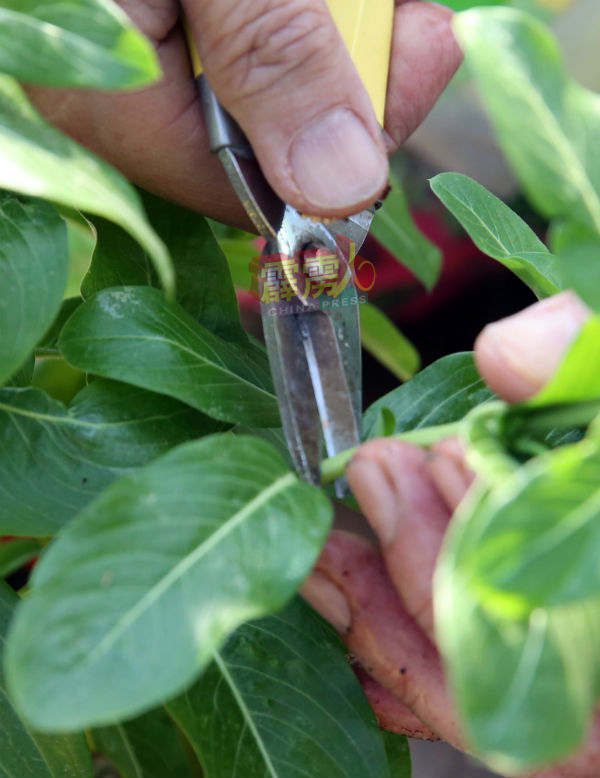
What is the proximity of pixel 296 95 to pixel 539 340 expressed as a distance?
0.20 meters

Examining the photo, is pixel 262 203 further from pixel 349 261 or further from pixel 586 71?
pixel 586 71

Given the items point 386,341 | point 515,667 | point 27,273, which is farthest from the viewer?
point 386,341

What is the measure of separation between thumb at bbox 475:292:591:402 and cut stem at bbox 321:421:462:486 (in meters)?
0.03

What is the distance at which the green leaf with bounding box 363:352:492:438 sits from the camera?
1.28 feet

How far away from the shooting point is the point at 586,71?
1.68 m

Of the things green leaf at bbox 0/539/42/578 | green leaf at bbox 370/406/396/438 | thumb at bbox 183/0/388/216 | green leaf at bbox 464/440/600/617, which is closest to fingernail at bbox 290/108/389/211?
thumb at bbox 183/0/388/216

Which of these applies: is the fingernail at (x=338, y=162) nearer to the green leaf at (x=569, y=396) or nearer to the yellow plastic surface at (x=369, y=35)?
the yellow plastic surface at (x=369, y=35)

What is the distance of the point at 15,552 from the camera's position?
0.59 meters

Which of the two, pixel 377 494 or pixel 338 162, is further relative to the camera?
pixel 338 162

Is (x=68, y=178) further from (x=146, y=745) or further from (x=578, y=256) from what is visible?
(x=146, y=745)

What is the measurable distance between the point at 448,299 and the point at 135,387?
1.21 metres

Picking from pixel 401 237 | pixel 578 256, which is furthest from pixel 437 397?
pixel 401 237

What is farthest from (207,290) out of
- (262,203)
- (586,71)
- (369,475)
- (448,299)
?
(586,71)

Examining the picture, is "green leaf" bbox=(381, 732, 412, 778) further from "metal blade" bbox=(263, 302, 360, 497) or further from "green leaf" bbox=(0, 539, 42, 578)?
"green leaf" bbox=(0, 539, 42, 578)
